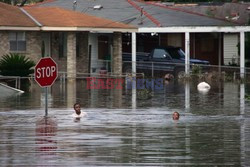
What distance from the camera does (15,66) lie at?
43.5 m

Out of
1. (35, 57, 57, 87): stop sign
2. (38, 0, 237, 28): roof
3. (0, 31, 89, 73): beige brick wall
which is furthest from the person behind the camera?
(38, 0, 237, 28): roof

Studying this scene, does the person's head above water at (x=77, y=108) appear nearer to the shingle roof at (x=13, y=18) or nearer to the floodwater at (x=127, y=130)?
the floodwater at (x=127, y=130)

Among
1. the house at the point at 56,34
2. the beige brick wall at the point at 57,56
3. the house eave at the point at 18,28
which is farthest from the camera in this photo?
the beige brick wall at the point at 57,56

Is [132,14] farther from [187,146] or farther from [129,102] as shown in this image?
[187,146]

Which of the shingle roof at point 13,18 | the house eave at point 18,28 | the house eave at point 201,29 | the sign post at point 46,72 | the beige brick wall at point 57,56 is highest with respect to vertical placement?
the shingle roof at point 13,18

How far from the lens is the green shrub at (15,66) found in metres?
43.4

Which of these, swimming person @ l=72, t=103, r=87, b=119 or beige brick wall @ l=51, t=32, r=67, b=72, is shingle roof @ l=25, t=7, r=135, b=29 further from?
swimming person @ l=72, t=103, r=87, b=119

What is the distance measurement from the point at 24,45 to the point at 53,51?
2657 mm

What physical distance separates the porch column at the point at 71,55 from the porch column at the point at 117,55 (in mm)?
3499

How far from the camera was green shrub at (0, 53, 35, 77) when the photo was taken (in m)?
43.4

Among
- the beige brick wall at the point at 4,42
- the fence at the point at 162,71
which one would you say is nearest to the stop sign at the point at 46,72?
the fence at the point at 162,71

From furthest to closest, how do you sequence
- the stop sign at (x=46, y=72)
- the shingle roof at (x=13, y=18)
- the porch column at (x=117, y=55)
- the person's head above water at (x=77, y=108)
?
the porch column at (x=117, y=55) → the shingle roof at (x=13, y=18) → the person's head above water at (x=77, y=108) → the stop sign at (x=46, y=72)

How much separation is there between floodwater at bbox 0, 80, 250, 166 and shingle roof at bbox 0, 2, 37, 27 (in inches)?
378

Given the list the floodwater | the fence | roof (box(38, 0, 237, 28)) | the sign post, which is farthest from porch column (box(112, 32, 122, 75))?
the sign post
